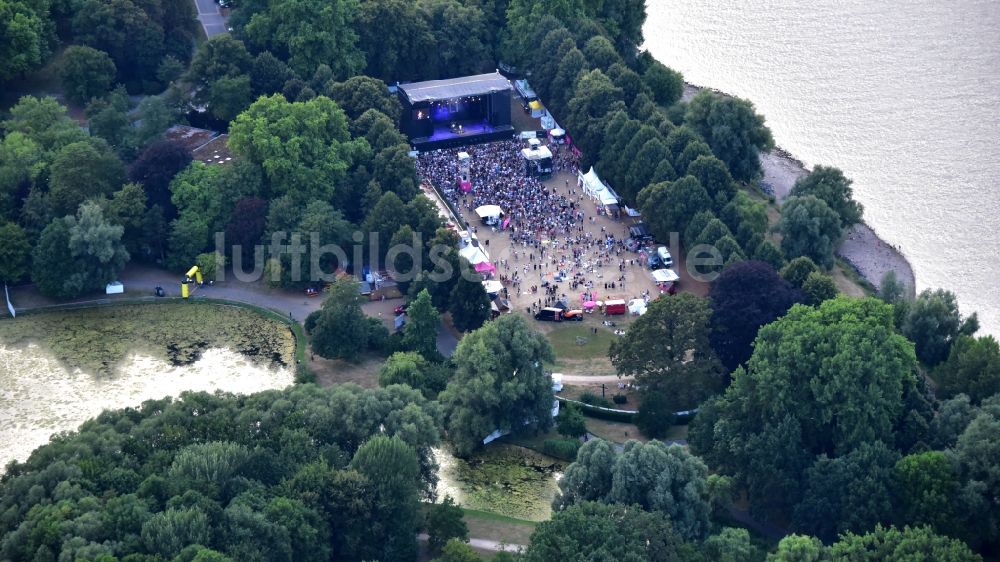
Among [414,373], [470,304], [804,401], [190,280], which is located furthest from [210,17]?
[804,401]

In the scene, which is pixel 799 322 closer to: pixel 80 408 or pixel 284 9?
pixel 80 408

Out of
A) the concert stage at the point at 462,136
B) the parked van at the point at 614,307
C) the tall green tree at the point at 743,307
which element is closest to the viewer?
the tall green tree at the point at 743,307

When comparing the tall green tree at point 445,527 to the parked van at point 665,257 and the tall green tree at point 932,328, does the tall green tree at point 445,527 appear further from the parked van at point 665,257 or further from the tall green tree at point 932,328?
the tall green tree at point 932,328

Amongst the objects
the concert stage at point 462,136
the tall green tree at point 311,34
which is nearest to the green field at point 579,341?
the concert stage at point 462,136

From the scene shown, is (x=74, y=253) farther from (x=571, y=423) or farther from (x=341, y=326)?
(x=571, y=423)

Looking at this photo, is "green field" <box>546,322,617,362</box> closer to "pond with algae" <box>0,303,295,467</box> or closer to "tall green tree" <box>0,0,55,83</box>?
"pond with algae" <box>0,303,295,467</box>

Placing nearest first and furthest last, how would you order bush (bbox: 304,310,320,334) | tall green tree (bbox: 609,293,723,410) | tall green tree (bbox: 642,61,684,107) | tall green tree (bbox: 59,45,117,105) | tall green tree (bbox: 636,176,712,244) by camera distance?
tall green tree (bbox: 609,293,723,410)
bush (bbox: 304,310,320,334)
tall green tree (bbox: 636,176,712,244)
tall green tree (bbox: 59,45,117,105)
tall green tree (bbox: 642,61,684,107)

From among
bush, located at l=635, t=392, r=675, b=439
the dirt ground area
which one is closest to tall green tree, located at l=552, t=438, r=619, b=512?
bush, located at l=635, t=392, r=675, b=439
